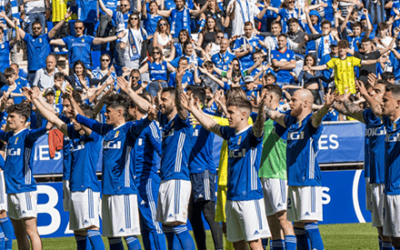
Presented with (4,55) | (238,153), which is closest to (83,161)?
(238,153)

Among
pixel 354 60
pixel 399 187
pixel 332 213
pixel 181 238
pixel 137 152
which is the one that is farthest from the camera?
pixel 354 60

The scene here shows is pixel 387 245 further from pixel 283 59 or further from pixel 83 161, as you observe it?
pixel 283 59

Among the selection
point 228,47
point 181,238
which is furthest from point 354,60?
point 181,238

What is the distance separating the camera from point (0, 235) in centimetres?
901

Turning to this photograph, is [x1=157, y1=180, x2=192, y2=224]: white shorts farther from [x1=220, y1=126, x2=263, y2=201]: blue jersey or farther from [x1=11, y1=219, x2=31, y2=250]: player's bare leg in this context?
[x1=11, y1=219, x2=31, y2=250]: player's bare leg

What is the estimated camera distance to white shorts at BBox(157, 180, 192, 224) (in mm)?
7812

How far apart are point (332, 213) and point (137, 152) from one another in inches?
231

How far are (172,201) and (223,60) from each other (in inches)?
365

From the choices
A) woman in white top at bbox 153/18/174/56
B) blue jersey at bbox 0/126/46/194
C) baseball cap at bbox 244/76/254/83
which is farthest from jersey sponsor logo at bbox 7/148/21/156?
woman in white top at bbox 153/18/174/56

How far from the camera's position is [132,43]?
1723cm

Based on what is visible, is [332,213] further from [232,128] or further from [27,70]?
[27,70]

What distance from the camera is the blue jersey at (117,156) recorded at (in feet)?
25.4

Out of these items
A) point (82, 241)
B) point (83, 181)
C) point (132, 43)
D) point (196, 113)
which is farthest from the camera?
point (132, 43)

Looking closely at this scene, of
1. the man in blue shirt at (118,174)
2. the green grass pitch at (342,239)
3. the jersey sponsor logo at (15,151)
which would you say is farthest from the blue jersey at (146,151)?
the green grass pitch at (342,239)
